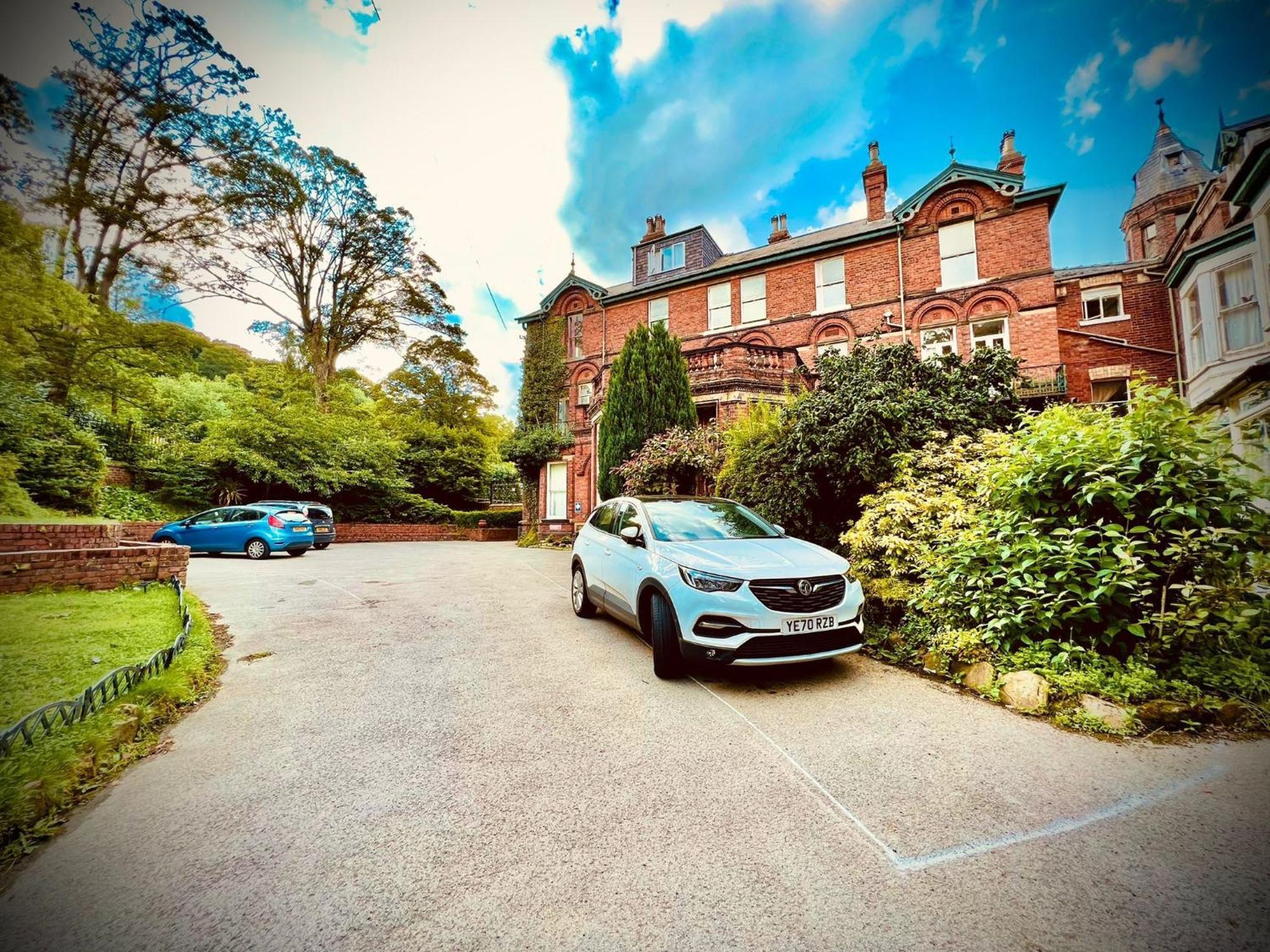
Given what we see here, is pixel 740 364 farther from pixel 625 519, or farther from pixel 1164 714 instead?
pixel 1164 714

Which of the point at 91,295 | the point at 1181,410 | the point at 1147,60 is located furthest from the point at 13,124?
the point at 1181,410

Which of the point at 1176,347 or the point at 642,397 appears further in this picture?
the point at 1176,347

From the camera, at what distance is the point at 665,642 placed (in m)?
4.09

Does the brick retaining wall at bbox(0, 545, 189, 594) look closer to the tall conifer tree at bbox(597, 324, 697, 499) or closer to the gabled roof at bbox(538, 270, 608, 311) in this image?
the tall conifer tree at bbox(597, 324, 697, 499)

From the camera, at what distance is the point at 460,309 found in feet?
84.5

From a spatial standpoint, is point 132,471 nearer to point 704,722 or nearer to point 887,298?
point 704,722

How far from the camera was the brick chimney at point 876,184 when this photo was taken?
17938 millimetres

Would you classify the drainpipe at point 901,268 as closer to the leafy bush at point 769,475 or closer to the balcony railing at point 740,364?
the balcony railing at point 740,364

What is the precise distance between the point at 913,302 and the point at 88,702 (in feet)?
66.5

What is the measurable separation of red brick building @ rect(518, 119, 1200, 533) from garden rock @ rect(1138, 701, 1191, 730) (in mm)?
11599

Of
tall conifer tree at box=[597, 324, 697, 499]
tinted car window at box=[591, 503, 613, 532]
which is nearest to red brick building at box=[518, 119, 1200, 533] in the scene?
tall conifer tree at box=[597, 324, 697, 499]

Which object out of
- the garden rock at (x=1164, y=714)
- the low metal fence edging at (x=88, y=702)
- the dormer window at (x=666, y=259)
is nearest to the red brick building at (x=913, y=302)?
the dormer window at (x=666, y=259)

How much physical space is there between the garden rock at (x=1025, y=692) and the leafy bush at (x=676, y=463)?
22.9 ft

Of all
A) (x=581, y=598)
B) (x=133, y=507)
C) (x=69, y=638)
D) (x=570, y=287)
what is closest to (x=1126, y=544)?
(x=581, y=598)
